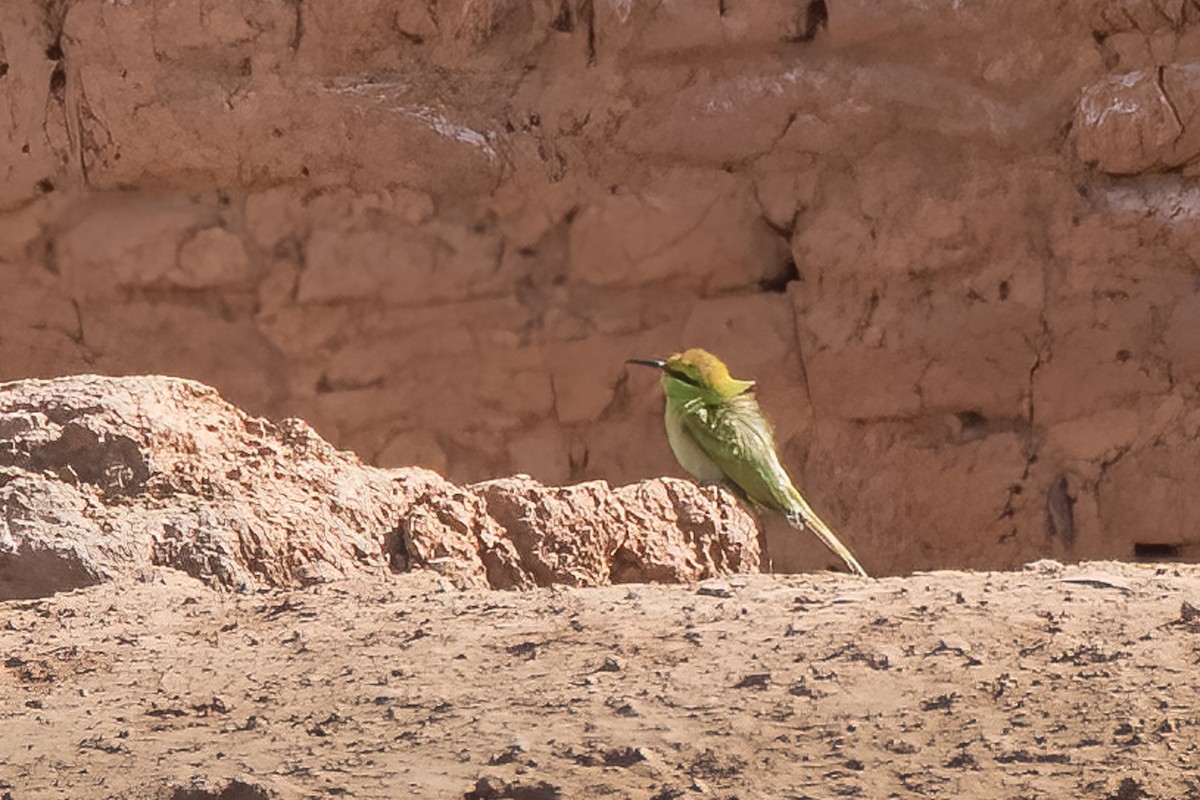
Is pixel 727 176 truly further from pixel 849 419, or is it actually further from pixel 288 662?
pixel 288 662

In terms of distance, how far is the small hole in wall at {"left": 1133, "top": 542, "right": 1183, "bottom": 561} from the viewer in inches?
303

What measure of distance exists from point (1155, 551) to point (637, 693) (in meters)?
5.31

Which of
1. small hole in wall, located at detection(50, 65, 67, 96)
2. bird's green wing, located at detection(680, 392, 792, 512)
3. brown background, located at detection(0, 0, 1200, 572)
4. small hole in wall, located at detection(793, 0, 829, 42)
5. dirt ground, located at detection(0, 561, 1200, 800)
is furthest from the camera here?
small hole in wall, located at detection(50, 65, 67, 96)

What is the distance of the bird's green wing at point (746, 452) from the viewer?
577 cm

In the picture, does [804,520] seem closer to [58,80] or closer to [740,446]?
[740,446]

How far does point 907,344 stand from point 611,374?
1.20 meters

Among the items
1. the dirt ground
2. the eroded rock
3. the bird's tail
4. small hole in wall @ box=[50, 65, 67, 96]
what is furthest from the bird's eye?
small hole in wall @ box=[50, 65, 67, 96]

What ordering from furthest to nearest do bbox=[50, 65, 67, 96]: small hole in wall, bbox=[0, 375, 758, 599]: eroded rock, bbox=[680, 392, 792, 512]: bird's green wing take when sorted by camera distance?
1. bbox=[50, 65, 67, 96]: small hole in wall
2. bbox=[680, 392, 792, 512]: bird's green wing
3. bbox=[0, 375, 758, 599]: eroded rock

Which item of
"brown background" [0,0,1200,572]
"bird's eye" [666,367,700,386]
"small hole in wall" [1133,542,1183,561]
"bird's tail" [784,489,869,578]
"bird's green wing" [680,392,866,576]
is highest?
"brown background" [0,0,1200,572]

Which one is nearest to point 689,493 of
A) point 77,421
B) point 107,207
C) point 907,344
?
point 77,421

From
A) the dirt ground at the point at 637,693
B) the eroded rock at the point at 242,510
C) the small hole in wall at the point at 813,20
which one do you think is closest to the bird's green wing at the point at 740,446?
the eroded rock at the point at 242,510

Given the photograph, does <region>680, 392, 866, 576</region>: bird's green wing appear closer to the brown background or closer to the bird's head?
the bird's head

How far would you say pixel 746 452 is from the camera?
5.77m

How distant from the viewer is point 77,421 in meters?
3.98
